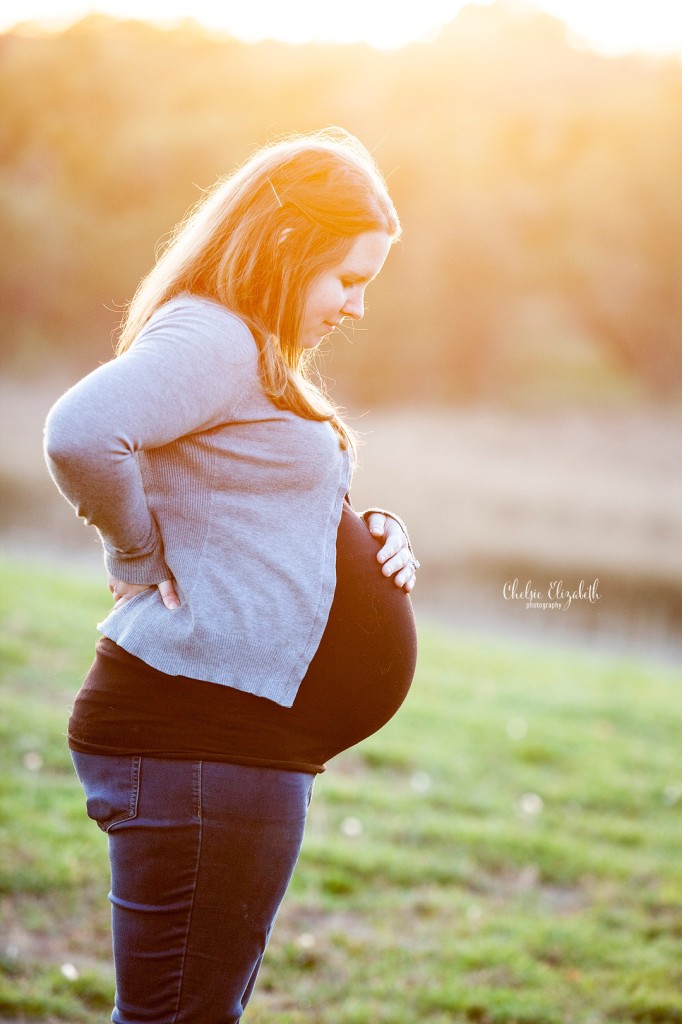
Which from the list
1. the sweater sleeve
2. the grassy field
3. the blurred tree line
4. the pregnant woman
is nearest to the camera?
the sweater sleeve

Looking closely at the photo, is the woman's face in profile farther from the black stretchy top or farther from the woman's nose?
the black stretchy top

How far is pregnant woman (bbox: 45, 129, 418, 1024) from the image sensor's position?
1.32 m

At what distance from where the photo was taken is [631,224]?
1648cm

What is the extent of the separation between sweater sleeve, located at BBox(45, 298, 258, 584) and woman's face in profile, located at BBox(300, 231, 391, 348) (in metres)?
0.15

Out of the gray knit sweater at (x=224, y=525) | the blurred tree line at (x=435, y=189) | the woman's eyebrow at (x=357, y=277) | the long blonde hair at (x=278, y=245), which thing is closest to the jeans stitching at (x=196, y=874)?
the gray knit sweater at (x=224, y=525)

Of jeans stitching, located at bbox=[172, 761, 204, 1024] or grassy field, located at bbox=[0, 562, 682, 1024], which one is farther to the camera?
grassy field, located at bbox=[0, 562, 682, 1024]

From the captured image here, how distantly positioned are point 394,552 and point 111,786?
554 mm

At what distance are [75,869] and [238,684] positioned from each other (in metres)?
1.77

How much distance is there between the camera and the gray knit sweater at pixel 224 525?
1283mm

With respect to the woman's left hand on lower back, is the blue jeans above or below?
below

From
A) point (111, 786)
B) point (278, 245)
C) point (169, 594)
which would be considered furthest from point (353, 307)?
point (111, 786)

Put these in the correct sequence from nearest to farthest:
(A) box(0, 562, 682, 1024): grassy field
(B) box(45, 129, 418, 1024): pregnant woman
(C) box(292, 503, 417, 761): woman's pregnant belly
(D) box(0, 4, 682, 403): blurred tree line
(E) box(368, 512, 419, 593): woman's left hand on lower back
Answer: (B) box(45, 129, 418, 1024): pregnant woman, (C) box(292, 503, 417, 761): woman's pregnant belly, (E) box(368, 512, 419, 593): woman's left hand on lower back, (A) box(0, 562, 682, 1024): grassy field, (D) box(0, 4, 682, 403): blurred tree line

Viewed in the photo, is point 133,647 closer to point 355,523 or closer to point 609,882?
point 355,523

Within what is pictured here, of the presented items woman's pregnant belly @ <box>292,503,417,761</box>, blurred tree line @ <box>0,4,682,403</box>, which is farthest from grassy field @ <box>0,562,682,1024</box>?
blurred tree line @ <box>0,4,682,403</box>
